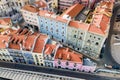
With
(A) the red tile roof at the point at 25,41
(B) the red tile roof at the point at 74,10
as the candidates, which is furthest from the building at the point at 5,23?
(B) the red tile roof at the point at 74,10

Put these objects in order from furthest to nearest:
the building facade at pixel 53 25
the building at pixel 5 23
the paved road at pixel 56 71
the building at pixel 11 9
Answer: the building at pixel 11 9, the building at pixel 5 23, the building facade at pixel 53 25, the paved road at pixel 56 71

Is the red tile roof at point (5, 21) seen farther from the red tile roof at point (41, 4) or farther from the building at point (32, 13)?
the red tile roof at point (41, 4)

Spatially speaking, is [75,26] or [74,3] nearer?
[75,26]

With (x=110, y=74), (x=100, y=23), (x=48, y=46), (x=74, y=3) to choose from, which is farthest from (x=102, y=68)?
(x=74, y=3)

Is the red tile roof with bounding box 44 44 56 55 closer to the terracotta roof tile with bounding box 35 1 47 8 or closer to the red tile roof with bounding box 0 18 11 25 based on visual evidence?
the red tile roof with bounding box 0 18 11 25

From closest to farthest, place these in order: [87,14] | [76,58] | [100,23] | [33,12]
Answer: [76,58] → [100,23] → [33,12] → [87,14]

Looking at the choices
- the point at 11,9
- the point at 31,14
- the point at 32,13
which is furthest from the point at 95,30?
the point at 11,9

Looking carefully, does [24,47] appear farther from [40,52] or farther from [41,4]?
[41,4]

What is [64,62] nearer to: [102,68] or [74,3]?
[102,68]
